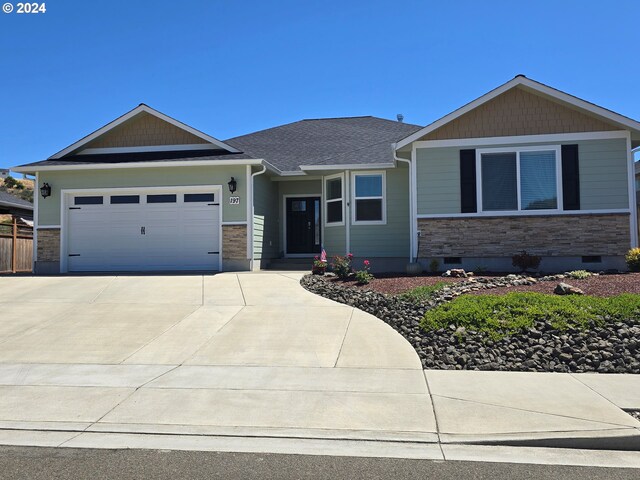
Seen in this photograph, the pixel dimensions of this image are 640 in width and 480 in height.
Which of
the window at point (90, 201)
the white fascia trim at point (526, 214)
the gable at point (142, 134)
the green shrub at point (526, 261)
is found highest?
the gable at point (142, 134)

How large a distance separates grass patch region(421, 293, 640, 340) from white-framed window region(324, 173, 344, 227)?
320 inches

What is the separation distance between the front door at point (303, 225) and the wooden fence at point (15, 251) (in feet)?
31.5

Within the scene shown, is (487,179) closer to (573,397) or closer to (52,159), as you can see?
(573,397)

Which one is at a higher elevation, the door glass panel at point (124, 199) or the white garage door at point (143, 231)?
the door glass panel at point (124, 199)

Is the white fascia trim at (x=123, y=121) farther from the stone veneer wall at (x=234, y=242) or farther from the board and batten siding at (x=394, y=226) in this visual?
the board and batten siding at (x=394, y=226)

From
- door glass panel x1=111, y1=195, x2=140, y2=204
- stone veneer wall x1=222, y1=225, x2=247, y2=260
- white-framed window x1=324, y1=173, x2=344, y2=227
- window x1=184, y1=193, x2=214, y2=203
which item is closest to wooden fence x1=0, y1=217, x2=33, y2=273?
door glass panel x1=111, y1=195, x2=140, y2=204

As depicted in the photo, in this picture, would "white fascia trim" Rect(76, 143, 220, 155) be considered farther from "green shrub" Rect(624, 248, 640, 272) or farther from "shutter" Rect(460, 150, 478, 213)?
"green shrub" Rect(624, 248, 640, 272)

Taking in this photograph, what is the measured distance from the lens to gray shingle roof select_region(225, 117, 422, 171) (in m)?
17.8

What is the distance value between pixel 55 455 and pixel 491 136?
12713 millimetres

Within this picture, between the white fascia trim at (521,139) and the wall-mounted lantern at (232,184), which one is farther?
the wall-mounted lantern at (232,184)

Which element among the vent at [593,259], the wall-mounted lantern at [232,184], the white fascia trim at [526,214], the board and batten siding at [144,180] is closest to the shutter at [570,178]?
the white fascia trim at [526,214]

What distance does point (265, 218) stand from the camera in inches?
708

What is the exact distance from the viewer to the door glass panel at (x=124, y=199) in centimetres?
1709

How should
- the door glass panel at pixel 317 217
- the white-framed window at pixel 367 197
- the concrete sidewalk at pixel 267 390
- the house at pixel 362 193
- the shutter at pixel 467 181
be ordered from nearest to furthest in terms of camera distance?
the concrete sidewalk at pixel 267 390
the house at pixel 362 193
the shutter at pixel 467 181
the white-framed window at pixel 367 197
the door glass panel at pixel 317 217
